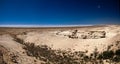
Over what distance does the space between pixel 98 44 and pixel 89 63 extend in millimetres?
7307

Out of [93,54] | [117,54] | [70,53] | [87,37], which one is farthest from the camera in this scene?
[87,37]

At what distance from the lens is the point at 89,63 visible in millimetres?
21219

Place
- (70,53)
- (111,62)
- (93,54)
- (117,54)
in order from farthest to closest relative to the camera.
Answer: (70,53) → (93,54) → (117,54) → (111,62)

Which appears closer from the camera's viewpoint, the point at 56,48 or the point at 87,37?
the point at 56,48


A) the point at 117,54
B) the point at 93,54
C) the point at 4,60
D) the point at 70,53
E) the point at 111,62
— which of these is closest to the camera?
the point at 4,60

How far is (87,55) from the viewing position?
82.6 ft

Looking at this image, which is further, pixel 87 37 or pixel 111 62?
pixel 87 37

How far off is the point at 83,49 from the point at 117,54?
680 centimetres

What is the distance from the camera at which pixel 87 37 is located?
Answer: 3359 centimetres

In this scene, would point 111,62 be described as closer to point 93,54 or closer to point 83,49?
point 93,54

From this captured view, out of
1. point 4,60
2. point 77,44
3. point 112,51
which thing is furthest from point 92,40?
point 4,60

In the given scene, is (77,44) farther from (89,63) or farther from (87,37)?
(89,63)

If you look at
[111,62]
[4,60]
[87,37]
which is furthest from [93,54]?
[4,60]

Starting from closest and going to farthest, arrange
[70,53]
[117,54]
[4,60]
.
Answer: [4,60]
[117,54]
[70,53]
